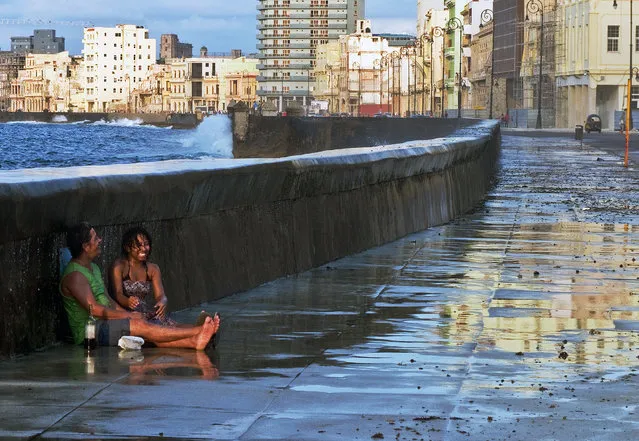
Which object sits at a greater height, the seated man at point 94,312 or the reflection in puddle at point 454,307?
the seated man at point 94,312

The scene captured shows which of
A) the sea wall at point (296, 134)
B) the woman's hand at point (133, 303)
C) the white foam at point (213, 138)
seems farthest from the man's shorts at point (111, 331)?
the white foam at point (213, 138)

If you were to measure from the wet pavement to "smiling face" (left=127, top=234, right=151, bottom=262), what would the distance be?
76cm

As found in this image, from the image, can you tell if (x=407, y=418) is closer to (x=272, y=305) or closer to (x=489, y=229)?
(x=272, y=305)

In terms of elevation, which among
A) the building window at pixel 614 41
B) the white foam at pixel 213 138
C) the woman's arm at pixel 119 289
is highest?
the building window at pixel 614 41

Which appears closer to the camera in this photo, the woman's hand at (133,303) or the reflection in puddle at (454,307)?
the reflection in puddle at (454,307)

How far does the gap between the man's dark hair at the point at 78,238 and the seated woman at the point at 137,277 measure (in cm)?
44

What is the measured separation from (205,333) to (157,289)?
1.03 m

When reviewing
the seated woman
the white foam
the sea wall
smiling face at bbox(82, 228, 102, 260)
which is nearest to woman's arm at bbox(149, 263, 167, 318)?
the seated woman

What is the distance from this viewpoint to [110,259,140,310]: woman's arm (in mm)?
9914

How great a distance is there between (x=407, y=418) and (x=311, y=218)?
7.64 m

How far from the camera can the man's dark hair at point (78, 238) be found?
9.47 meters

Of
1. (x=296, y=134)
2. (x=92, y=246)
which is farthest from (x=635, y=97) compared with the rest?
(x=92, y=246)

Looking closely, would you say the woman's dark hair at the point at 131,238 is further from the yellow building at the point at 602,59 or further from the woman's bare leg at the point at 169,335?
the yellow building at the point at 602,59

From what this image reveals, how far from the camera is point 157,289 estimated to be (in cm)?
1005
